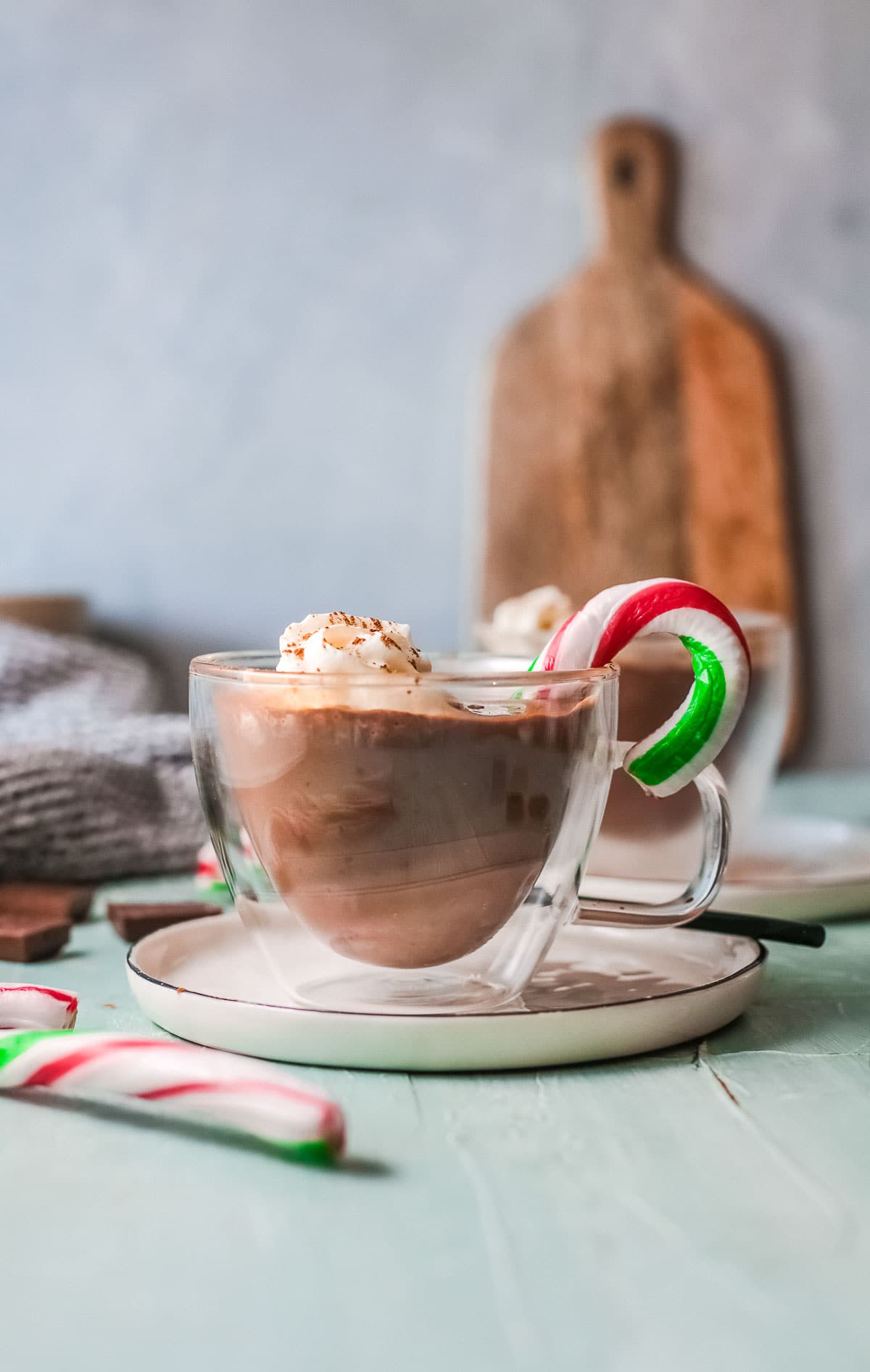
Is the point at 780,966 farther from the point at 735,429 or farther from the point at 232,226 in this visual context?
the point at 232,226

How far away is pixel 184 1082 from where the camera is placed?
0.46m

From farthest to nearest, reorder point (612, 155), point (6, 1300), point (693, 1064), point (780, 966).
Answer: point (612, 155), point (780, 966), point (693, 1064), point (6, 1300)

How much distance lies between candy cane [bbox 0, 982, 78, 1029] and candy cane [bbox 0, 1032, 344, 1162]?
0.04 m

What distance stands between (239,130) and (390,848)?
1629 millimetres

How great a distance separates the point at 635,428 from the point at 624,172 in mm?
363

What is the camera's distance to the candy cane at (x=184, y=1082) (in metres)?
0.43

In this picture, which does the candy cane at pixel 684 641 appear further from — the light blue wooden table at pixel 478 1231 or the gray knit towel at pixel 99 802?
the gray knit towel at pixel 99 802

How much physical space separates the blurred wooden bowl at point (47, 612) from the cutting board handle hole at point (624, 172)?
37.3 inches

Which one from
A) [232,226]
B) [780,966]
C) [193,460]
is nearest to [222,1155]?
[780,966]

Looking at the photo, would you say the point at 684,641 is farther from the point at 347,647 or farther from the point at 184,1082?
the point at 184,1082

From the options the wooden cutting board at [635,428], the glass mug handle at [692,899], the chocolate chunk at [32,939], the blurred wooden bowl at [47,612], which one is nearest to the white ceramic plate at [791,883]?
the glass mug handle at [692,899]

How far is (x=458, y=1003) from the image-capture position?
548mm

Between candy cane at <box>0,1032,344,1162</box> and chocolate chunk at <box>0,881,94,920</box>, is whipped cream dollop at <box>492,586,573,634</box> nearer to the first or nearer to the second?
chocolate chunk at <box>0,881,94,920</box>

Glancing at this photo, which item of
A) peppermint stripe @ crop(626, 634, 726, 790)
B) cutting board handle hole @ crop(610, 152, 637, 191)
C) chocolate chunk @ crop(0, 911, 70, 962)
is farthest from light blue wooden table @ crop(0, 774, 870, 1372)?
cutting board handle hole @ crop(610, 152, 637, 191)
